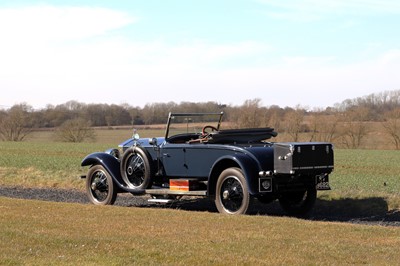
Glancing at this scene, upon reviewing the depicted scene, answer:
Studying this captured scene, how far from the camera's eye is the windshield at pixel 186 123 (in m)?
13.0

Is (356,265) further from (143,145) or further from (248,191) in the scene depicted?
(143,145)

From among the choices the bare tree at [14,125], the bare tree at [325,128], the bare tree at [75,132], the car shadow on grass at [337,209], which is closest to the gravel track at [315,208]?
the car shadow on grass at [337,209]

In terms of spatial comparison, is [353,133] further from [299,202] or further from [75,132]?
[299,202]

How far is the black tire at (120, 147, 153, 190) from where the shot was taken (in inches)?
500

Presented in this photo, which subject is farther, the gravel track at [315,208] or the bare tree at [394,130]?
the bare tree at [394,130]

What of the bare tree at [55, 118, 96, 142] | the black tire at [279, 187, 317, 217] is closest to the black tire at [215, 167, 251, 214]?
the black tire at [279, 187, 317, 217]

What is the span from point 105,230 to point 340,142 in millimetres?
57055

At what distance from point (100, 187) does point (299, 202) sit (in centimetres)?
385

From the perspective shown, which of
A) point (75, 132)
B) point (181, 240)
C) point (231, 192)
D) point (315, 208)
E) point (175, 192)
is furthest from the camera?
point (75, 132)

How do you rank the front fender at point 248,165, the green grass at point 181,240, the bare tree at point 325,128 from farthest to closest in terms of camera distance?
the bare tree at point 325,128 → the front fender at point 248,165 → the green grass at point 181,240

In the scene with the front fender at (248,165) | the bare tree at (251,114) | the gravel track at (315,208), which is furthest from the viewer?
the bare tree at (251,114)

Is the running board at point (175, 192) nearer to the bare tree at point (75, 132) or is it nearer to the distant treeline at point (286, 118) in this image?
the distant treeline at point (286, 118)

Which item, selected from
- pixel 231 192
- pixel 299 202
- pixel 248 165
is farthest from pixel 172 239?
pixel 299 202

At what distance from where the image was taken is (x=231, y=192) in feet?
37.4
